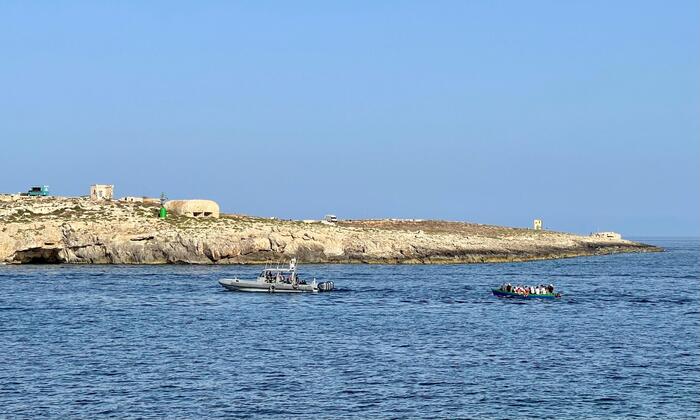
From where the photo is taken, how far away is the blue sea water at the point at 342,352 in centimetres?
4503

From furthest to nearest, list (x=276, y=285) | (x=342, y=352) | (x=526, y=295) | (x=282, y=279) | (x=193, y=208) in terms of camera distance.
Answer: (x=193, y=208) < (x=282, y=279) < (x=276, y=285) < (x=526, y=295) < (x=342, y=352)

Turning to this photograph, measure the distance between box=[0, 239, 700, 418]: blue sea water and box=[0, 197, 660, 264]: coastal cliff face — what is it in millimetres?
28535

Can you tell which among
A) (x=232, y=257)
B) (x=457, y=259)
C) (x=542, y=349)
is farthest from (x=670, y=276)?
(x=542, y=349)

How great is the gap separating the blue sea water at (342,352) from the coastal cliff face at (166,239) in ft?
93.6

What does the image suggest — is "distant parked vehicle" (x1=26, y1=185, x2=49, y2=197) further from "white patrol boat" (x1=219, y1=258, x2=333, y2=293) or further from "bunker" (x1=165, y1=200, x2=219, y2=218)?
"white patrol boat" (x1=219, y1=258, x2=333, y2=293)

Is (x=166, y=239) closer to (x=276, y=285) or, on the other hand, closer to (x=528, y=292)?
(x=276, y=285)

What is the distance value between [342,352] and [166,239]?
272 feet

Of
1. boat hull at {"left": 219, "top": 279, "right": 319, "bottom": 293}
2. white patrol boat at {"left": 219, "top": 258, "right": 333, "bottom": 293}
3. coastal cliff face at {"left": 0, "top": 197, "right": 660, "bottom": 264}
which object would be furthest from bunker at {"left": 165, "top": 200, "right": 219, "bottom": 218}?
boat hull at {"left": 219, "top": 279, "right": 319, "bottom": 293}

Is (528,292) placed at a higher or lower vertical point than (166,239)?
lower

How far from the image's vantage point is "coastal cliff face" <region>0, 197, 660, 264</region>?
451ft

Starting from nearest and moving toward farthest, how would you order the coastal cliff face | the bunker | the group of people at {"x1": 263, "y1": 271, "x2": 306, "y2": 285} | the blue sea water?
the blue sea water
the group of people at {"x1": 263, "y1": 271, "x2": 306, "y2": 285}
the coastal cliff face
the bunker

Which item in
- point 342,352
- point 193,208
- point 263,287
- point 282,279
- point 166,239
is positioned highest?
point 193,208

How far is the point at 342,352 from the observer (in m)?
59.9

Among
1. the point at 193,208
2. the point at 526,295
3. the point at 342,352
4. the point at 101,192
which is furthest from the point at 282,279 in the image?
the point at 101,192
